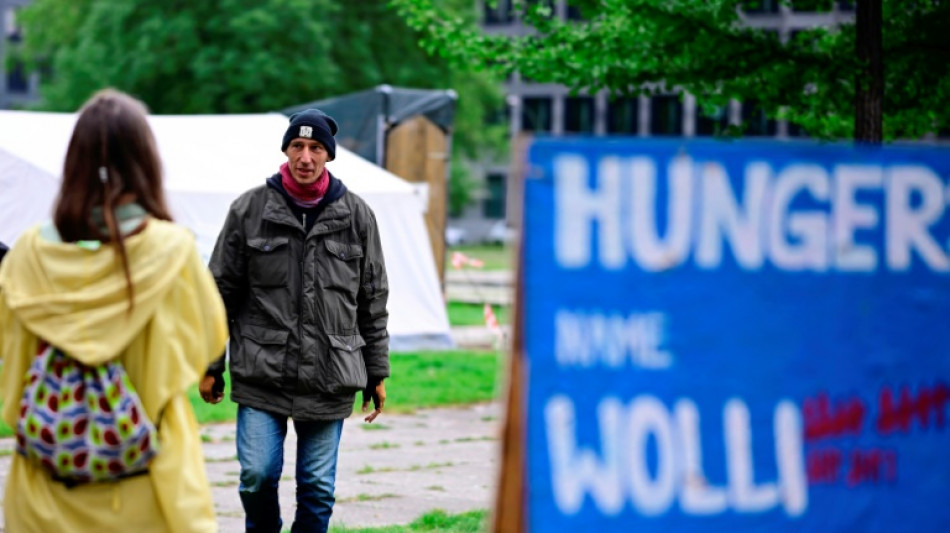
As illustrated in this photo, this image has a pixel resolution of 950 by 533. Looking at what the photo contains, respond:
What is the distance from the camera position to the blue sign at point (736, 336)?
140 inches

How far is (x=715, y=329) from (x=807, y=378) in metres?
0.27

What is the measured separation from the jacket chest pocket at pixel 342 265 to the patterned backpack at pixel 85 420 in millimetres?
1965

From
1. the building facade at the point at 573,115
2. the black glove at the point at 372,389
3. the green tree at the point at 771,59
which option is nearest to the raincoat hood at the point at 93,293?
the black glove at the point at 372,389

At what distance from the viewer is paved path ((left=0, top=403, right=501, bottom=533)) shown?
7953 mm

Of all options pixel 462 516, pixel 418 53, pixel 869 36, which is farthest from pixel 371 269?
pixel 418 53

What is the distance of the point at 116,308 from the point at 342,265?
206 cm

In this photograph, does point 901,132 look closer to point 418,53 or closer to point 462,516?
point 462,516

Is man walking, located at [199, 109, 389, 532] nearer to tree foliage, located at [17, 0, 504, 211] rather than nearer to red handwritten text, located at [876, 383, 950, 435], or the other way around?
red handwritten text, located at [876, 383, 950, 435]

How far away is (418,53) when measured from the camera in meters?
45.8

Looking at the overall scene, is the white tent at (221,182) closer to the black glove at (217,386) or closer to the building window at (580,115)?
the black glove at (217,386)

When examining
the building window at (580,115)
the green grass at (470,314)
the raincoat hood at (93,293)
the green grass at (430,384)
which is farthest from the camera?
the building window at (580,115)

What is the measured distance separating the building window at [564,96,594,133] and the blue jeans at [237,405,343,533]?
7663 cm

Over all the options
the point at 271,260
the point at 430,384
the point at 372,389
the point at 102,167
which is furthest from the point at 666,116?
the point at 102,167

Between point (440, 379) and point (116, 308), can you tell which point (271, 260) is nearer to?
point (116, 308)
